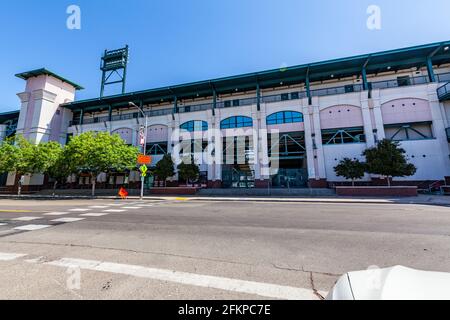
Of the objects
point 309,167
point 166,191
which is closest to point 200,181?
point 166,191

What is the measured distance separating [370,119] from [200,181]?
23.2m

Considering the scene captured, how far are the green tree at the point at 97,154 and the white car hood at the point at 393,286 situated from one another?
2590 centimetres

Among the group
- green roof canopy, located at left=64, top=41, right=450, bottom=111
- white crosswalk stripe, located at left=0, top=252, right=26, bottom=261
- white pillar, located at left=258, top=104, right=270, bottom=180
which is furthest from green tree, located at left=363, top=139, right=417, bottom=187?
white crosswalk stripe, located at left=0, top=252, right=26, bottom=261

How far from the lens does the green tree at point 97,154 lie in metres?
23.0

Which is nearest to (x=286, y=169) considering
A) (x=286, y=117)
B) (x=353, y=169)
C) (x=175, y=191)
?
(x=286, y=117)

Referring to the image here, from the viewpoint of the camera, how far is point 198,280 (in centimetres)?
323

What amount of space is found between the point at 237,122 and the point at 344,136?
1421 centimetres

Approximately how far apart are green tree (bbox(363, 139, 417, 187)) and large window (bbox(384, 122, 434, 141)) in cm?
539

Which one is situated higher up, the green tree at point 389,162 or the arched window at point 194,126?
the arched window at point 194,126

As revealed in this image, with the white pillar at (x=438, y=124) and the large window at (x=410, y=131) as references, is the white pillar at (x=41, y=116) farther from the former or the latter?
the white pillar at (x=438, y=124)

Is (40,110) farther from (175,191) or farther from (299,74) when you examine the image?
(299,74)

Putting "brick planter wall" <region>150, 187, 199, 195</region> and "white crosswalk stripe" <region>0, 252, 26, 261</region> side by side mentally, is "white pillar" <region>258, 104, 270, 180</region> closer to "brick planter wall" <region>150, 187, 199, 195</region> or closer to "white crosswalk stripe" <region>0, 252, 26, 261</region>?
"brick planter wall" <region>150, 187, 199, 195</region>

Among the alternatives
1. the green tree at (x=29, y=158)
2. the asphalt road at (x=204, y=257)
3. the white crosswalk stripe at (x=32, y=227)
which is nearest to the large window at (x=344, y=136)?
the asphalt road at (x=204, y=257)
